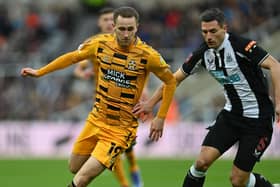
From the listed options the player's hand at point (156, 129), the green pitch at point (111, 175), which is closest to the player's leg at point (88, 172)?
the player's hand at point (156, 129)

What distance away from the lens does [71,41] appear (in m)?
23.0

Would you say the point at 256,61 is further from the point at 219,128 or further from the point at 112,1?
the point at 112,1

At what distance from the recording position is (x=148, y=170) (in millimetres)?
15359

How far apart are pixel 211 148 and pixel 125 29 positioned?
167cm

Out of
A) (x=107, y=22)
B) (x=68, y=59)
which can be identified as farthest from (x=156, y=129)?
(x=107, y=22)

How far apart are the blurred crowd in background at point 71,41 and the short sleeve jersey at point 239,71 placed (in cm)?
1001

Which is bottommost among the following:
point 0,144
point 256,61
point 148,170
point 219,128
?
point 0,144

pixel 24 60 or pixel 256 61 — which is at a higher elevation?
pixel 256 61

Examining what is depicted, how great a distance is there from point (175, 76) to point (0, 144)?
10.3 metres

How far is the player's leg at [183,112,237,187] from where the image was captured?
30.8 feet

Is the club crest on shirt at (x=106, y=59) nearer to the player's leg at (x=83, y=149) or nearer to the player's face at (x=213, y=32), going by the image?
the player's leg at (x=83, y=149)

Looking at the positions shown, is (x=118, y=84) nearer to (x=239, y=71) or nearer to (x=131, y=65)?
(x=131, y=65)

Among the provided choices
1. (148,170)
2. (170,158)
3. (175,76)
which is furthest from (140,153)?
(175,76)

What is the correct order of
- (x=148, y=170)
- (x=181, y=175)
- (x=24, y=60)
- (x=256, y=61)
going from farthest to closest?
(x=24, y=60)
(x=148, y=170)
(x=181, y=175)
(x=256, y=61)
